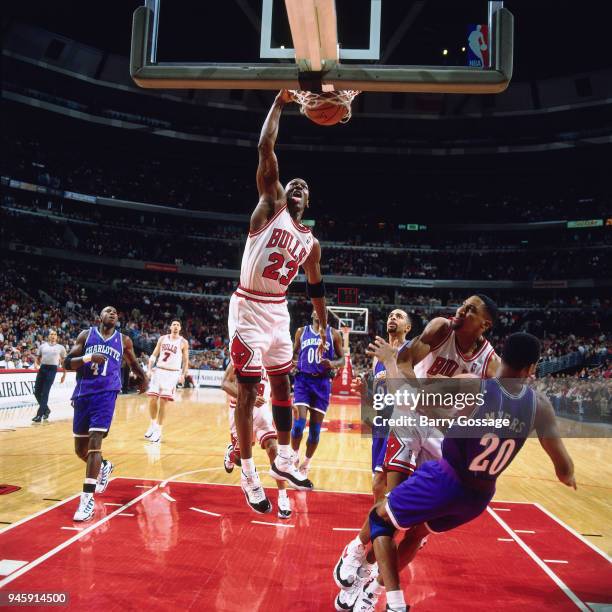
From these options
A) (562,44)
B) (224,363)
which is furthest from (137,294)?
(562,44)

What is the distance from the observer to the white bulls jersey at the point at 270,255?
4.26 m

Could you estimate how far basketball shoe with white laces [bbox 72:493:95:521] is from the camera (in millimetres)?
5031

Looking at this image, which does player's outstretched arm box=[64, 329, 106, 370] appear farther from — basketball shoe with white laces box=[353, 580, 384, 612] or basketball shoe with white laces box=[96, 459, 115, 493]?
basketball shoe with white laces box=[353, 580, 384, 612]

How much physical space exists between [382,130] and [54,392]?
Result: 77.2 ft

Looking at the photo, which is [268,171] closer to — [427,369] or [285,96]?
[285,96]

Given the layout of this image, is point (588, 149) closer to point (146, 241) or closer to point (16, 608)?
point (146, 241)

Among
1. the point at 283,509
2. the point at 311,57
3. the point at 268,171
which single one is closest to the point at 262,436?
the point at 283,509

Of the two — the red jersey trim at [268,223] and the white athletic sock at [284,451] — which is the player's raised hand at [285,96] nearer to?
the red jersey trim at [268,223]

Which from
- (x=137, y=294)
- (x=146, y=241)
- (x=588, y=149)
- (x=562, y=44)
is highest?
(x=562, y=44)

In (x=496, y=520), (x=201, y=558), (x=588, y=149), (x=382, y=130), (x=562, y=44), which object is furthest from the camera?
(x=382, y=130)

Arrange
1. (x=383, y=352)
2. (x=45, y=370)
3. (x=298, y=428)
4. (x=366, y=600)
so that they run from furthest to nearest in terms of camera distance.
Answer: (x=45, y=370) → (x=298, y=428) → (x=383, y=352) → (x=366, y=600)

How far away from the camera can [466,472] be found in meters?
3.09

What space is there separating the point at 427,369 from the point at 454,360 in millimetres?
216

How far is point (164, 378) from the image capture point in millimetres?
10023
